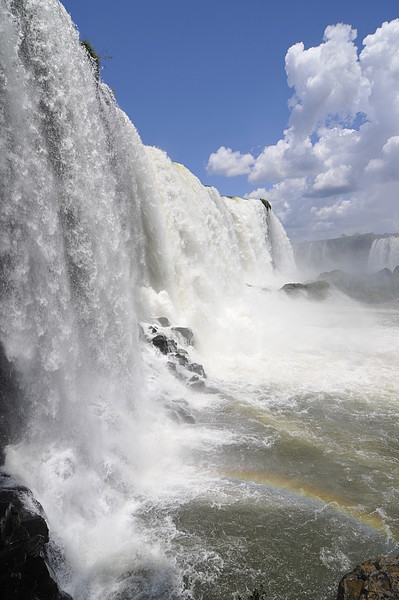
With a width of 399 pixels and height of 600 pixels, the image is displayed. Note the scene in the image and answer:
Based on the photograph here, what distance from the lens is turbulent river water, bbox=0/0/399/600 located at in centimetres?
502

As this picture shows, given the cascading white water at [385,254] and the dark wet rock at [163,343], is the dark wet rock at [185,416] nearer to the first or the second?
the dark wet rock at [163,343]

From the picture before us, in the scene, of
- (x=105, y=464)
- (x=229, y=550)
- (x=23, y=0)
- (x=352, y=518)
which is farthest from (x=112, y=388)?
(x=23, y=0)

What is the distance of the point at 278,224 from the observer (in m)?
35.0

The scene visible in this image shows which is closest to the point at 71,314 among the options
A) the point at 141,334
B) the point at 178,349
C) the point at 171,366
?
the point at 171,366

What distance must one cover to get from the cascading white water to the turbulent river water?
155ft

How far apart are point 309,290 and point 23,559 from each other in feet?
84.8

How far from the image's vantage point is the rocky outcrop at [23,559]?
3.72 m

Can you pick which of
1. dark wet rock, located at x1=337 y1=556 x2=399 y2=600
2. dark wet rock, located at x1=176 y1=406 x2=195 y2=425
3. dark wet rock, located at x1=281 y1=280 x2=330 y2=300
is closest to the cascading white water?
dark wet rock, located at x1=281 y1=280 x2=330 y2=300

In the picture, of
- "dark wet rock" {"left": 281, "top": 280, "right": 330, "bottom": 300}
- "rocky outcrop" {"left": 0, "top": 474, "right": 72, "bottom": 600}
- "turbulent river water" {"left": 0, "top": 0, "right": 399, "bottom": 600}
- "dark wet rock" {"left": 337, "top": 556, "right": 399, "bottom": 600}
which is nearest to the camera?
"dark wet rock" {"left": 337, "top": 556, "right": 399, "bottom": 600}

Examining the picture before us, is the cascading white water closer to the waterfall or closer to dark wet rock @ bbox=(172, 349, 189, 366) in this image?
dark wet rock @ bbox=(172, 349, 189, 366)

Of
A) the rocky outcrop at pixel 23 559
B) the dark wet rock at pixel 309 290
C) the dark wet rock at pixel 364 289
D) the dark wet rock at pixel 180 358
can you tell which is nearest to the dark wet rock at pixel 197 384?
the dark wet rock at pixel 180 358

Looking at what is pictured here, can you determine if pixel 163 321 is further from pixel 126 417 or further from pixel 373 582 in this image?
pixel 373 582

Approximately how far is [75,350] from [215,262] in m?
13.6

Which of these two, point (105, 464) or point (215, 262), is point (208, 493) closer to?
point (105, 464)
